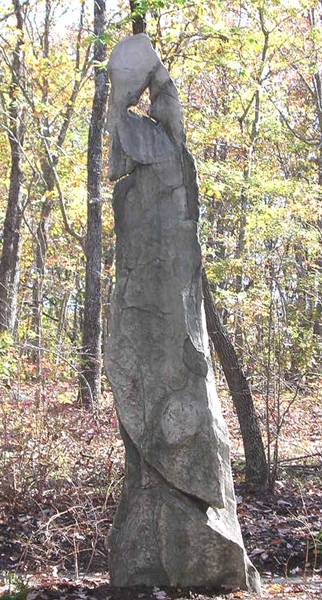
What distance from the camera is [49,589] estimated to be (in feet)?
15.3

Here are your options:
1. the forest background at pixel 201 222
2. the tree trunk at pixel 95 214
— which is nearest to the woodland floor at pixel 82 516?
the forest background at pixel 201 222

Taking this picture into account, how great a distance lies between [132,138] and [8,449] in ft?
11.3

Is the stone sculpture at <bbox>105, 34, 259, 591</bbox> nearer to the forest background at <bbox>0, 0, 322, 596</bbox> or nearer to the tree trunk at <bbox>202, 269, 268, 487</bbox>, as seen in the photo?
the forest background at <bbox>0, 0, 322, 596</bbox>

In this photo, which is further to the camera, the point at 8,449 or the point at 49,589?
Answer: the point at 8,449

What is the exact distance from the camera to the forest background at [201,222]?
296 inches

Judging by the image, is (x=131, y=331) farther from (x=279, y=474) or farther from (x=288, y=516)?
(x=279, y=474)

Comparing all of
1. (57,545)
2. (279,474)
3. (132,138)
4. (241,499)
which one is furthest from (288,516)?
(132,138)

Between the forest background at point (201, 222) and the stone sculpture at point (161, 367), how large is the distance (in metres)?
0.95

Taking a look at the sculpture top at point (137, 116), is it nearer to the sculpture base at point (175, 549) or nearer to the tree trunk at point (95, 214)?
the sculpture base at point (175, 549)

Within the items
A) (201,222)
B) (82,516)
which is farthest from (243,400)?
(201,222)

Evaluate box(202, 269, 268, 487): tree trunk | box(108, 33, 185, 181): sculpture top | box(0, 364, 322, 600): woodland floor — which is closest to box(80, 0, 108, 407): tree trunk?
box(0, 364, 322, 600): woodland floor

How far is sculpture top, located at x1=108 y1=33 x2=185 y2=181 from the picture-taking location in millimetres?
4918

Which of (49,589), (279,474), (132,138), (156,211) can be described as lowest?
(49,589)

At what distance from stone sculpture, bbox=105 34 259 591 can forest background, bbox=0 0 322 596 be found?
3.12 ft
